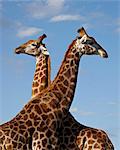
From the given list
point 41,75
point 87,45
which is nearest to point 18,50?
point 41,75

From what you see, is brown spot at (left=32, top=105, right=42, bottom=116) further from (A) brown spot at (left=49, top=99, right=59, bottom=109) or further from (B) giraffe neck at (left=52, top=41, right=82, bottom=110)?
(B) giraffe neck at (left=52, top=41, right=82, bottom=110)

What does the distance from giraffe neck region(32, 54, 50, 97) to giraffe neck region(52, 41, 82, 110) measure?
449mm

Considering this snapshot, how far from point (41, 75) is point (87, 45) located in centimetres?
108

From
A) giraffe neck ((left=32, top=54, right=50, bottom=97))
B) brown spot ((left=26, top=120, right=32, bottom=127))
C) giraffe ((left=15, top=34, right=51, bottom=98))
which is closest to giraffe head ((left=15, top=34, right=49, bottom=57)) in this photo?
giraffe ((left=15, top=34, right=51, bottom=98))

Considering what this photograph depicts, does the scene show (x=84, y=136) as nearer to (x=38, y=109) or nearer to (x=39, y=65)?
(x=38, y=109)

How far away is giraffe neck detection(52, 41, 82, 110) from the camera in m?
8.91

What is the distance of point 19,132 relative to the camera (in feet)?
27.3

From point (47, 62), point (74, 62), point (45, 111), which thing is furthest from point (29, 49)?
point (45, 111)

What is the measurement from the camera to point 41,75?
31.8 feet

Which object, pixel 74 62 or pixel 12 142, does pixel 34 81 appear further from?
pixel 12 142

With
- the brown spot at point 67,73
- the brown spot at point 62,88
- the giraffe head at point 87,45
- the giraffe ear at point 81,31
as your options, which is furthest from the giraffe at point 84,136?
the giraffe ear at point 81,31

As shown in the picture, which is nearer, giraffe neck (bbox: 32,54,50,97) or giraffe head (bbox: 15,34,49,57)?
giraffe neck (bbox: 32,54,50,97)

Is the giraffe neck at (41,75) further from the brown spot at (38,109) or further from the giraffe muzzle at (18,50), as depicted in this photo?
the brown spot at (38,109)

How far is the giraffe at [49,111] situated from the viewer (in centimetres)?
830
